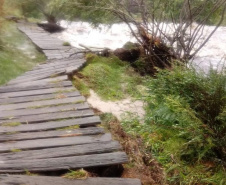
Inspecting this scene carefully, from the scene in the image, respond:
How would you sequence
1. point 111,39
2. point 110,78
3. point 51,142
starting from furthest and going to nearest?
point 111,39, point 110,78, point 51,142

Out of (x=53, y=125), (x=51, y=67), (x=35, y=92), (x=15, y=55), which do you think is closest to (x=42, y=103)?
(x=35, y=92)

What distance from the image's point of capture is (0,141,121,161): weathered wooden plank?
3551 mm

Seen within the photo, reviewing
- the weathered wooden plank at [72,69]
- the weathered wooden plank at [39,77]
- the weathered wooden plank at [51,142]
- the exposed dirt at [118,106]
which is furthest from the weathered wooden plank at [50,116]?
the weathered wooden plank at [72,69]

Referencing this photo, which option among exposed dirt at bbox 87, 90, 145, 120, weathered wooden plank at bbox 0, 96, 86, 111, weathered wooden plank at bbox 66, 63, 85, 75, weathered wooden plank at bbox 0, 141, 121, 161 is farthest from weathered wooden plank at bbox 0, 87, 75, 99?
weathered wooden plank at bbox 0, 141, 121, 161

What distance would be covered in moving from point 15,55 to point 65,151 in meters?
6.06

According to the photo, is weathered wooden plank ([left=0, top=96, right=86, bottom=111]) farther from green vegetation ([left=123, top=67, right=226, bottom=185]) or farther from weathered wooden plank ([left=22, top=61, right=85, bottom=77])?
weathered wooden plank ([left=22, top=61, right=85, bottom=77])

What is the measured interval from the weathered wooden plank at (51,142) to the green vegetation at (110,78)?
105 inches

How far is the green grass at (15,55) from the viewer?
7414 mm

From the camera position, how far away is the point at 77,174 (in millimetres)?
3275

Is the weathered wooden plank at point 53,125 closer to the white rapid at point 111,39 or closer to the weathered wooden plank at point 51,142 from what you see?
the weathered wooden plank at point 51,142

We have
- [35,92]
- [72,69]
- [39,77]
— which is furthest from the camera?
[72,69]

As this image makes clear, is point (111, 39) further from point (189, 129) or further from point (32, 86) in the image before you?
point (189, 129)

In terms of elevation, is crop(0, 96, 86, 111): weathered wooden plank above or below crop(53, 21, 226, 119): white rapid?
below

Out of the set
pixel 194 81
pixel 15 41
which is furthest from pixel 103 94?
pixel 15 41
